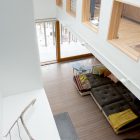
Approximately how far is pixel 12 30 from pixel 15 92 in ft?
3.05

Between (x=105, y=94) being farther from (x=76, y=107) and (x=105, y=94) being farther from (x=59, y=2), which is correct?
(x=59, y=2)

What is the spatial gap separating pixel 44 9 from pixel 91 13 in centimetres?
229

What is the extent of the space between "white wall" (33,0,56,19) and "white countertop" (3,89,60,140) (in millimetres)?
3443

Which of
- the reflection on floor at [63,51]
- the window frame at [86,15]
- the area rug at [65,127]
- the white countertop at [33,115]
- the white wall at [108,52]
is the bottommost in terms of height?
the area rug at [65,127]

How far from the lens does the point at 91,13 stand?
3.32 metres

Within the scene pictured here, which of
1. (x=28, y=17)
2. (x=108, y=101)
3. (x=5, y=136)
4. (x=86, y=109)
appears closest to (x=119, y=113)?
(x=108, y=101)

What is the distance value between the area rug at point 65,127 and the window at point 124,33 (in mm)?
2307

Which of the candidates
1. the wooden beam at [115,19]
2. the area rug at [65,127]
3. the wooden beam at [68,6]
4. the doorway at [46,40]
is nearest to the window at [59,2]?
the wooden beam at [68,6]

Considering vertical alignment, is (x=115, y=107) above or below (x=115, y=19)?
below

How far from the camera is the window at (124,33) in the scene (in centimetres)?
232

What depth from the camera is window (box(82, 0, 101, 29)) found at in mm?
3139

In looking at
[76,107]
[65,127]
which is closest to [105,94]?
[76,107]

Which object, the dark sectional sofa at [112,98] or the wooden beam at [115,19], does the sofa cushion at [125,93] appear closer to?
the dark sectional sofa at [112,98]

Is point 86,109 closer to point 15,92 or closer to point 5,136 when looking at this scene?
point 15,92
